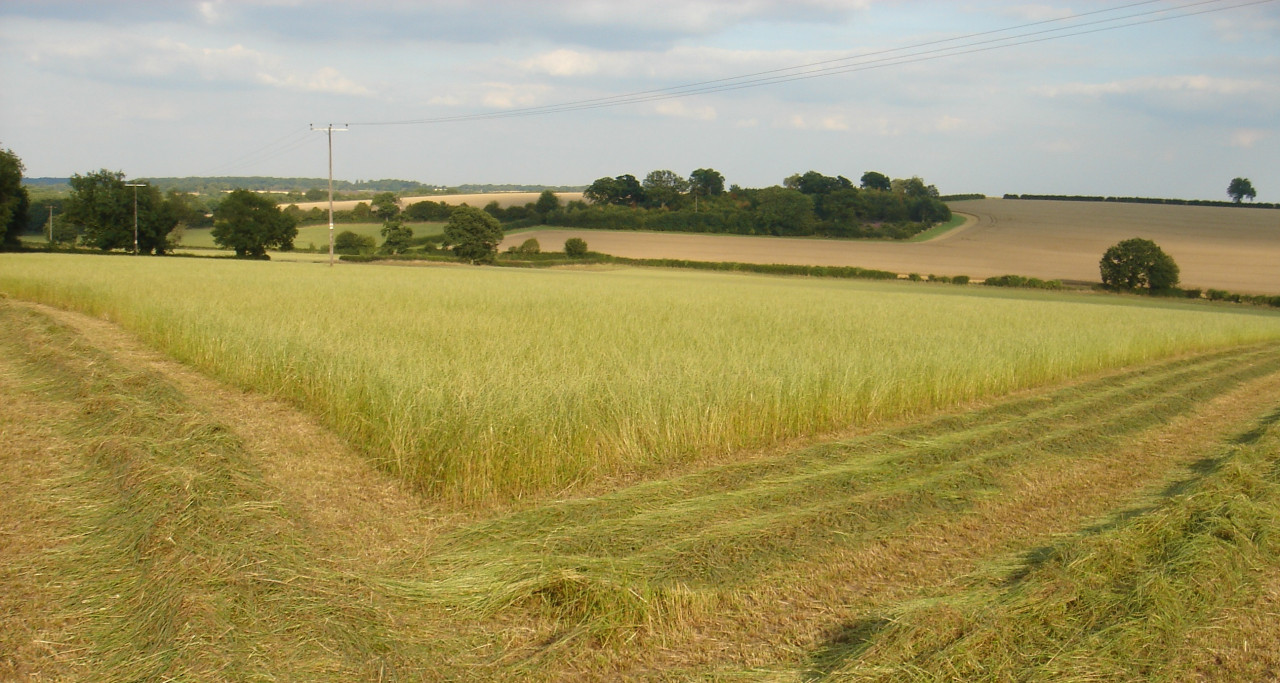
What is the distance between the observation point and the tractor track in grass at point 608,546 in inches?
162

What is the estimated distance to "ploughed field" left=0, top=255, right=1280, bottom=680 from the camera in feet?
13.4

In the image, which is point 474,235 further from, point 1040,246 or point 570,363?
point 570,363

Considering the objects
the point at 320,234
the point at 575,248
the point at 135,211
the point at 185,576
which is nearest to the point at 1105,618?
the point at 185,576

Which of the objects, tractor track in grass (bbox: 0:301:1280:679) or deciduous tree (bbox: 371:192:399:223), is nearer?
tractor track in grass (bbox: 0:301:1280:679)

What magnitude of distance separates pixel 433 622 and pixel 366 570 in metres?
0.82

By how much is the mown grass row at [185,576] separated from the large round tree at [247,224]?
61716 millimetres

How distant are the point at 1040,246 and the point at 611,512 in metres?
74.5

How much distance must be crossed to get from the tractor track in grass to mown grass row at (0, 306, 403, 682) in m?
0.02

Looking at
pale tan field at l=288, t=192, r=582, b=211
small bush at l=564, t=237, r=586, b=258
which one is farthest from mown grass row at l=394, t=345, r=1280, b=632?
pale tan field at l=288, t=192, r=582, b=211

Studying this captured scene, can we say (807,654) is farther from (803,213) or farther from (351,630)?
(803,213)

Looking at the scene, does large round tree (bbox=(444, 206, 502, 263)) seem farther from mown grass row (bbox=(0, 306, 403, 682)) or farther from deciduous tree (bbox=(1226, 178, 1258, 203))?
deciduous tree (bbox=(1226, 178, 1258, 203))

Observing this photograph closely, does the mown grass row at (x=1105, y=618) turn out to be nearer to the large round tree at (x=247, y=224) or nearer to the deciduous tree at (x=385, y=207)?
the large round tree at (x=247, y=224)

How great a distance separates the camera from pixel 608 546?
5.53 meters

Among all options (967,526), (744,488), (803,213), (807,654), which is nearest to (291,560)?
(807,654)
